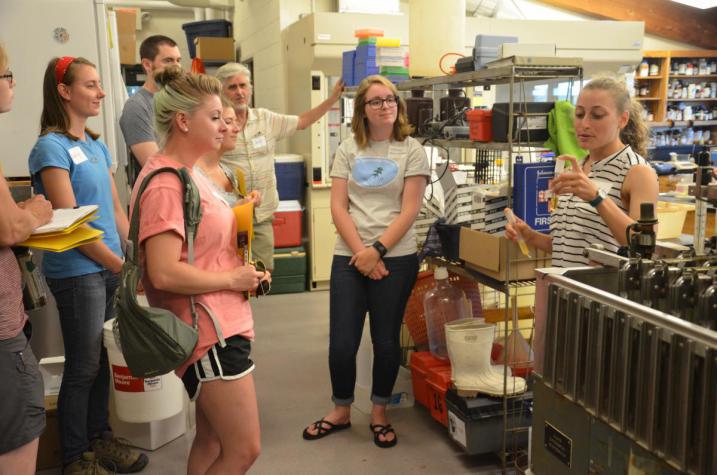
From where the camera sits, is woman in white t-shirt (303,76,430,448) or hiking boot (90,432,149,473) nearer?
hiking boot (90,432,149,473)

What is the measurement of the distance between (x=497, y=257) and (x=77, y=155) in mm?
1630

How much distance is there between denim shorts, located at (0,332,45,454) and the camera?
1.68m

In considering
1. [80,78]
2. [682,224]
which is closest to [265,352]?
[80,78]

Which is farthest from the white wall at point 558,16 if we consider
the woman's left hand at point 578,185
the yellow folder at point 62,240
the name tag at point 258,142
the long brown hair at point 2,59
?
the long brown hair at point 2,59

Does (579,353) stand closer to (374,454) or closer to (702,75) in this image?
(374,454)

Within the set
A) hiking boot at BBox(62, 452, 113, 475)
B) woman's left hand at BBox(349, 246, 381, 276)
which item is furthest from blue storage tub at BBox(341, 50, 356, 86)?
hiking boot at BBox(62, 452, 113, 475)

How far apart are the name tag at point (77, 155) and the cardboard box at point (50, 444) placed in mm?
1061

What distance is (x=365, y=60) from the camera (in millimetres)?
3738

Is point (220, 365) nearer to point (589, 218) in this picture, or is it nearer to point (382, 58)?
point (589, 218)

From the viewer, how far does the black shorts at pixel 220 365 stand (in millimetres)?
1735

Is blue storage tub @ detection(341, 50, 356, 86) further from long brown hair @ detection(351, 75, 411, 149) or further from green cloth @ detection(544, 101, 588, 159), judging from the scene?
green cloth @ detection(544, 101, 588, 159)

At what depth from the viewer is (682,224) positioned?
3.96 meters

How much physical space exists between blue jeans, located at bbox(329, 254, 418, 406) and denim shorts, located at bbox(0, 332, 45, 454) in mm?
1357

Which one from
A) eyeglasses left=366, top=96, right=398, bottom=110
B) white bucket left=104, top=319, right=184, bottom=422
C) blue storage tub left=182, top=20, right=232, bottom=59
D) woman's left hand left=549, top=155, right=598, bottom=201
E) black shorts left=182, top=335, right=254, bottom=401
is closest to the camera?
black shorts left=182, top=335, right=254, bottom=401
